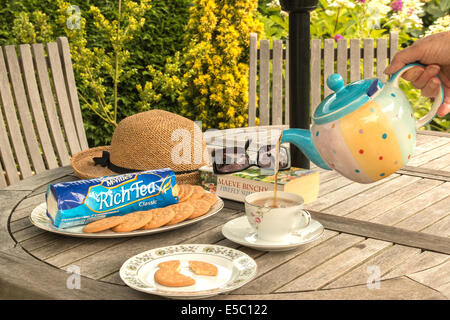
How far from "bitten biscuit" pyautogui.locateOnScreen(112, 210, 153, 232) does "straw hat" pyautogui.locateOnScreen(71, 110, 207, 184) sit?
28 centimetres

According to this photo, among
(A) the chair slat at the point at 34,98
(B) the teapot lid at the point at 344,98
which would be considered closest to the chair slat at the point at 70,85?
(A) the chair slat at the point at 34,98

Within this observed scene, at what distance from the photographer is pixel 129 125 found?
4.93 ft

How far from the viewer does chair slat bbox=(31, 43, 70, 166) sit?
97.8 inches

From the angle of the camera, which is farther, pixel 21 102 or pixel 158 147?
pixel 21 102

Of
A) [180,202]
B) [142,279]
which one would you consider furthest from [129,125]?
[142,279]

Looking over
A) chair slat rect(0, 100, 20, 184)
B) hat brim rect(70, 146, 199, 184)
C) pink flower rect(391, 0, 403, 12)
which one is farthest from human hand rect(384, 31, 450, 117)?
pink flower rect(391, 0, 403, 12)

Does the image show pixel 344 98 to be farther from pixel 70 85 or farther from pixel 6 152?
pixel 70 85

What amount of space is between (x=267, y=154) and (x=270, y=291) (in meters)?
0.60

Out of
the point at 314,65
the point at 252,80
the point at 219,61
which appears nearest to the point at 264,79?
the point at 252,80

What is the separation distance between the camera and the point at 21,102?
243cm

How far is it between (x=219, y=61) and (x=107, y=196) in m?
3.12

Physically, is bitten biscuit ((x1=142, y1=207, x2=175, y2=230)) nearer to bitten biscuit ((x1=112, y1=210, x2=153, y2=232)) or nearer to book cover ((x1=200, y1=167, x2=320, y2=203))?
bitten biscuit ((x1=112, y1=210, x2=153, y2=232))

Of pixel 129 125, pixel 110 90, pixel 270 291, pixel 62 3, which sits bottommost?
pixel 110 90
